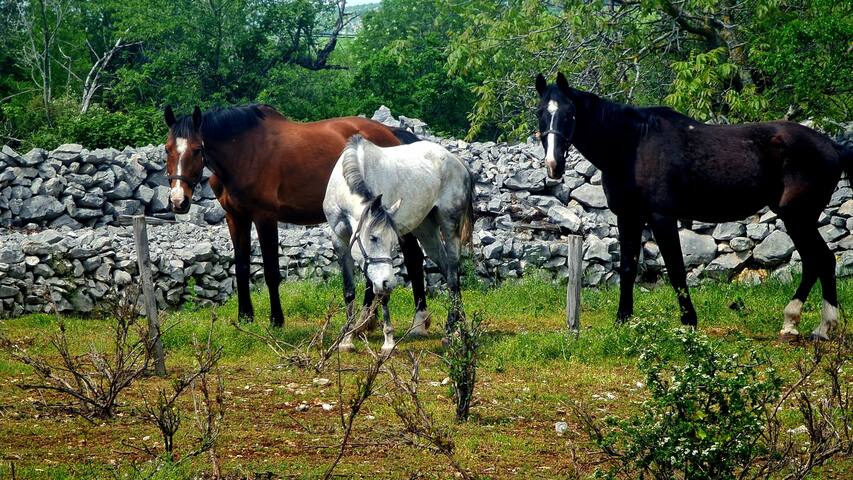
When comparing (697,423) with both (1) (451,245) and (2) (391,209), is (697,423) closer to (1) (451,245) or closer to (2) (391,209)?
(2) (391,209)

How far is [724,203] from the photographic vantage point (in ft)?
32.1

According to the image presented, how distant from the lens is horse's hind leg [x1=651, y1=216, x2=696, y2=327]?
9648 millimetres

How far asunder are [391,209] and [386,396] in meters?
3.55

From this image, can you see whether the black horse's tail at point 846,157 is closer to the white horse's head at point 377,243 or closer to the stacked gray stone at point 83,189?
the white horse's head at point 377,243

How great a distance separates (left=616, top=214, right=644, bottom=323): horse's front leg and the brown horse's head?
162 inches

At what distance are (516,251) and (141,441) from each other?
7.11 m

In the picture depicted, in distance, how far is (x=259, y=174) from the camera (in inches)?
415

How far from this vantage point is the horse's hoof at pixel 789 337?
9.52 m

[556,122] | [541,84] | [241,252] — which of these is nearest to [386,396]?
[556,122]

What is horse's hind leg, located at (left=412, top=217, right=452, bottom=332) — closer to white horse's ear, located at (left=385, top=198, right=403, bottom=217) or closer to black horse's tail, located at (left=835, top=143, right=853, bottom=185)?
white horse's ear, located at (left=385, top=198, right=403, bottom=217)

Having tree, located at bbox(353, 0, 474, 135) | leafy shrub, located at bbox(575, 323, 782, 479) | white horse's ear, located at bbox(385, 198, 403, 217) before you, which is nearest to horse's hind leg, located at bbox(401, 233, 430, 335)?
white horse's ear, located at bbox(385, 198, 403, 217)

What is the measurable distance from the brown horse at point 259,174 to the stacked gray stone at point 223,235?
5.44 ft

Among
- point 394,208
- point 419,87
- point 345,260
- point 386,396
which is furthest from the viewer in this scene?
point 419,87

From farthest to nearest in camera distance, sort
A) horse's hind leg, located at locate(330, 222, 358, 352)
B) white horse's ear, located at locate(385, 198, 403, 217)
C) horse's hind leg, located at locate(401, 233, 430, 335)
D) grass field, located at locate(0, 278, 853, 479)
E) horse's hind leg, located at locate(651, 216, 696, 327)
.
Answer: horse's hind leg, located at locate(401, 233, 430, 335)
horse's hind leg, located at locate(651, 216, 696, 327)
horse's hind leg, located at locate(330, 222, 358, 352)
white horse's ear, located at locate(385, 198, 403, 217)
grass field, located at locate(0, 278, 853, 479)
